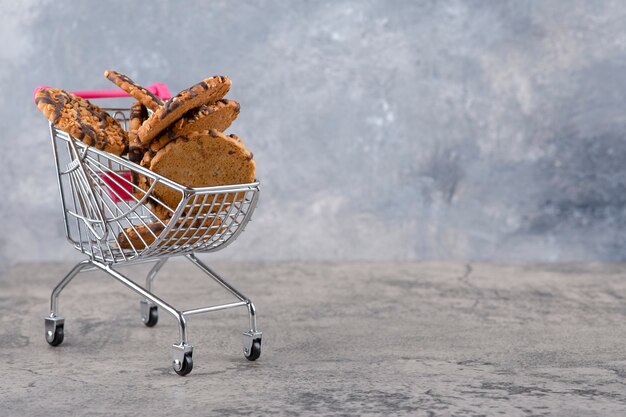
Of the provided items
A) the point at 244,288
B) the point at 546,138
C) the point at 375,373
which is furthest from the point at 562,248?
the point at 375,373

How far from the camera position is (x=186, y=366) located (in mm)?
3168

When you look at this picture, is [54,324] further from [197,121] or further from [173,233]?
[197,121]

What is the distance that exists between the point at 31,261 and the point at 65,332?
2179mm

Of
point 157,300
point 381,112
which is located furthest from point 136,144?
point 381,112

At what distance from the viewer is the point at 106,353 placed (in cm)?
353

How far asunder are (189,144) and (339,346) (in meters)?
1.04

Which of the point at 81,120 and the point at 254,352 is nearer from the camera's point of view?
the point at 81,120

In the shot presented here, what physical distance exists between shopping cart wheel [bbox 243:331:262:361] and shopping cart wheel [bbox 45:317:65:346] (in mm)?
720

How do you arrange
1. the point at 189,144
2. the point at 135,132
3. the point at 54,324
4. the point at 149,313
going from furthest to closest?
the point at 149,313, the point at 54,324, the point at 135,132, the point at 189,144

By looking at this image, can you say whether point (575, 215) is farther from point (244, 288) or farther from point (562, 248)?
point (244, 288)

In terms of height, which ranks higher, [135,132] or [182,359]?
[135,132]

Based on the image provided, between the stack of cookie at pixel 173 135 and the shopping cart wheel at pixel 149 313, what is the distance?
0.84 m

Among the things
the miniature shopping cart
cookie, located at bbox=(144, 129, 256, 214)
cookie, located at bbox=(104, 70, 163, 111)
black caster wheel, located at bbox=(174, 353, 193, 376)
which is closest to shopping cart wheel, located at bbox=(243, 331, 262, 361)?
the miniature shopping cart

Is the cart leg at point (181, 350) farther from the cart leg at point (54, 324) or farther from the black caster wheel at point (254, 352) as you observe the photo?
the cart leg at point (54, 324)
